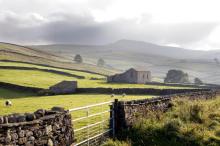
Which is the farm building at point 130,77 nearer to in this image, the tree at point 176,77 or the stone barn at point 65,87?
the stone barn at point 65,87

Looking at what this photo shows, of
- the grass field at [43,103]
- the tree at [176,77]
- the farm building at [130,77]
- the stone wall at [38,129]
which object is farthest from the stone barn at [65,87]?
the tree at [176,77]

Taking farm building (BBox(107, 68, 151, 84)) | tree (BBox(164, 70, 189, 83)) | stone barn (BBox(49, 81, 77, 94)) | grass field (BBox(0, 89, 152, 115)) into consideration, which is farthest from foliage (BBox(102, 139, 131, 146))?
tree (BBox(164, 70, 189, 83))

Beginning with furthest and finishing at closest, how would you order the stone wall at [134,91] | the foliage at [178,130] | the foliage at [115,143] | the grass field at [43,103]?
the stone wall at [134,91] < the grass field at [43,103] < the foliage at [178,130] < the foliage at [115,143]

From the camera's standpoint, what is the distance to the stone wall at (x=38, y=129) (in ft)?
30.1

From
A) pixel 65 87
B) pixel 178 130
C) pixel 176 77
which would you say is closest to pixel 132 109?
pixel 178 130

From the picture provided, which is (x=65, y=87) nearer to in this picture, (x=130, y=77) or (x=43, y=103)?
(x=43, y=103)

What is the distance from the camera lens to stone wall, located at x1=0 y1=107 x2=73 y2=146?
916 cm

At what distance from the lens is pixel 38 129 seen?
1038 centimetres

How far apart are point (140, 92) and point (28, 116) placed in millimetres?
51743

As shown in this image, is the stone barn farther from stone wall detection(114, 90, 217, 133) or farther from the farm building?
stone wall detection(114, 90, 217, 133)

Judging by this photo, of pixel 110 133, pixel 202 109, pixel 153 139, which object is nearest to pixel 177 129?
pixel 153 139

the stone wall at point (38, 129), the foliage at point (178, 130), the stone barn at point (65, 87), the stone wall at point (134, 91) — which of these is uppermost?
the stone barn at point (65, 87)

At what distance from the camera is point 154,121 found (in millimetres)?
17047

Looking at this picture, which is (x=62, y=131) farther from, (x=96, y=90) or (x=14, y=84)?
(x=14, y=84)
